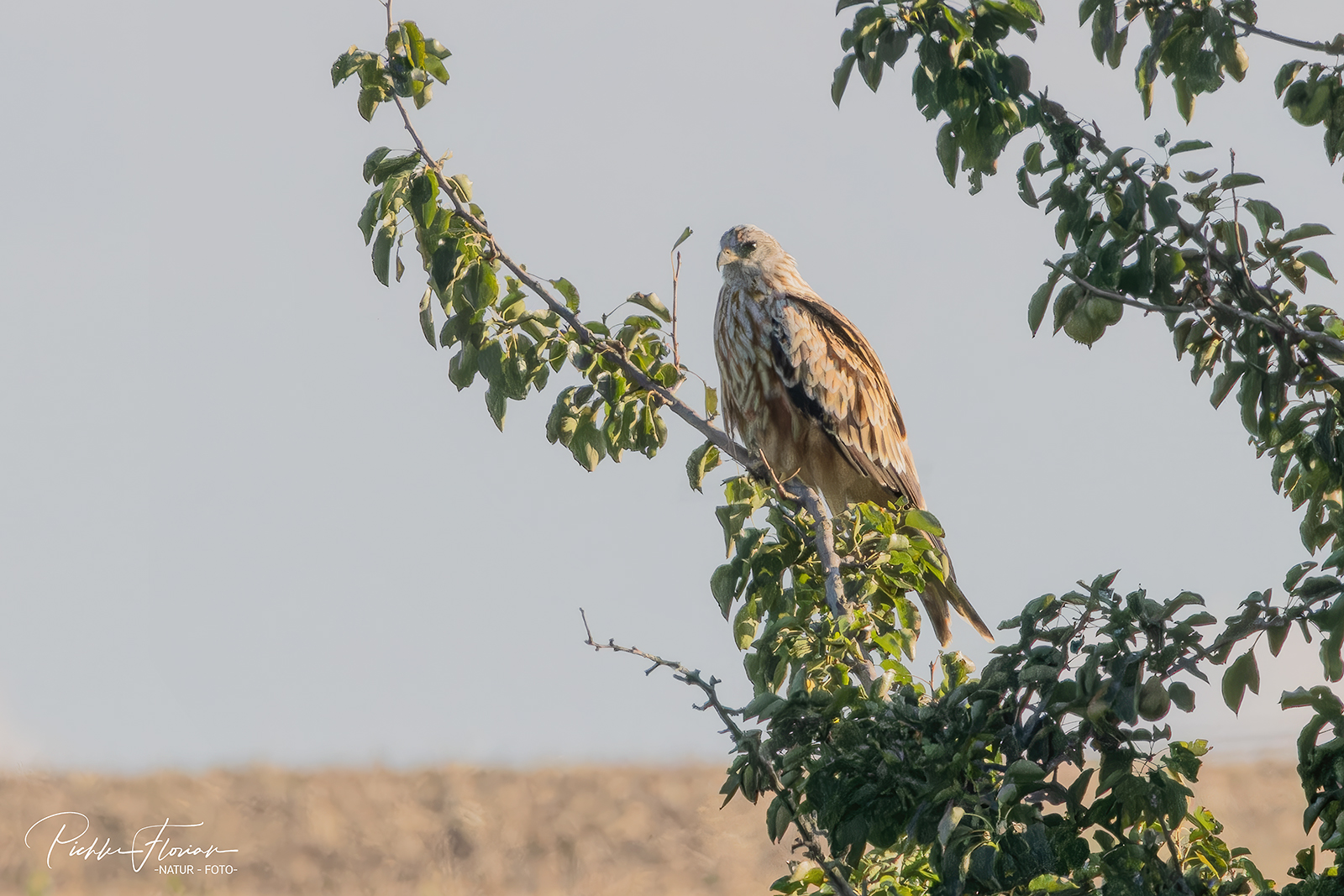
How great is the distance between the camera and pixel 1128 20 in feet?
11.8

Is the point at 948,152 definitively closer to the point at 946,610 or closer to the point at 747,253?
the point at 946,610

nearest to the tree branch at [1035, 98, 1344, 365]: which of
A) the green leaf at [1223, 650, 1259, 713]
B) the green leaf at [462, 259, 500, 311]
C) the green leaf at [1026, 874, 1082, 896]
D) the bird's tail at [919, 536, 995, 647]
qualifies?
the green leaf at [1223, 650, 1259, 713]

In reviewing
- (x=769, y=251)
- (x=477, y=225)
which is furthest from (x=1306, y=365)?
(x=769, y=251)

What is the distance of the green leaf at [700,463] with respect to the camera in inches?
184

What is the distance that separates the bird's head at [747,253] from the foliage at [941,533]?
2514mm

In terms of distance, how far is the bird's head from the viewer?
7121mm

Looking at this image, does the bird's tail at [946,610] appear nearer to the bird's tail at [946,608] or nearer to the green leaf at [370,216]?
the bird's tail at [946,608]

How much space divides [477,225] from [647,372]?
860mm

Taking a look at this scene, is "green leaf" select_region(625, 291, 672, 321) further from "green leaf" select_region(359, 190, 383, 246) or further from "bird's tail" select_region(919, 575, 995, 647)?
"bird's tail" select_region(919, 575, 995, 647)

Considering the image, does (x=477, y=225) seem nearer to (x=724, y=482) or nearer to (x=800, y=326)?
(x=724, y=482)

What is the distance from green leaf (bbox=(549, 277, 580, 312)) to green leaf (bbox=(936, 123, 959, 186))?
1292 mm

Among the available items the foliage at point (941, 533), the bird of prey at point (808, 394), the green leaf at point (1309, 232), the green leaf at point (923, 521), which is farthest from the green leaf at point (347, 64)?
the bird of prey at point (808, 394)

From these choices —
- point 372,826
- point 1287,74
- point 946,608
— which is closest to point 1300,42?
point 1287,74

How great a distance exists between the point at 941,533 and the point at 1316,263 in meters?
1.31
